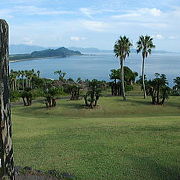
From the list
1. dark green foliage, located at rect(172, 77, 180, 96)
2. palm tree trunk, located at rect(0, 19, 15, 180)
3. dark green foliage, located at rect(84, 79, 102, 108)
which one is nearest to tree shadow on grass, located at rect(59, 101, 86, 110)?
dark green foliage, located at rect(84, 79, 102, 108)

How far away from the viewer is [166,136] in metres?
16.5

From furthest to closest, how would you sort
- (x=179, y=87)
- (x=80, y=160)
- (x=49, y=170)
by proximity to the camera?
(x=179, y=87), (x=80, y=160), (x=49, y=170)

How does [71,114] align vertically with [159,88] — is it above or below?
below

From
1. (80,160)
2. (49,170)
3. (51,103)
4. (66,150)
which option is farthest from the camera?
(51,103)

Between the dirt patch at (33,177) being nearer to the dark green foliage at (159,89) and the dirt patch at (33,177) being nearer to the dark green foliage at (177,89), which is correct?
the dark green foliage at (159,89)

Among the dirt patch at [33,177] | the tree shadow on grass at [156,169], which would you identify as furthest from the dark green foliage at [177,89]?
the dirt patch at [33,177]

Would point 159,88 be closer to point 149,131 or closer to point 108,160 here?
point 149,131

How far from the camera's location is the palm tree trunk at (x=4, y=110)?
4.44 metres

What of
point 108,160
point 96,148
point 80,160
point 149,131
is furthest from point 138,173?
point 149,131

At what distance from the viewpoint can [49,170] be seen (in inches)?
418

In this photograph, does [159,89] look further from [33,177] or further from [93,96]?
[33,177]

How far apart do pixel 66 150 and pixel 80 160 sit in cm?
188

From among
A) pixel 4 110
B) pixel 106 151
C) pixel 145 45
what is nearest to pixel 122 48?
pixel 145 45

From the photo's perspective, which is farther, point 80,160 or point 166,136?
point 166,136
